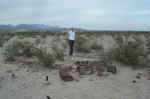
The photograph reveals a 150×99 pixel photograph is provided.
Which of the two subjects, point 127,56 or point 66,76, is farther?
point 127,56

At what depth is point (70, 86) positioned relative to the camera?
5.75 m

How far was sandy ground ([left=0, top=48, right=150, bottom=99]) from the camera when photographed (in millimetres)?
5047

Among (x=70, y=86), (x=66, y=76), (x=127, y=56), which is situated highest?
(x=127, y=56)

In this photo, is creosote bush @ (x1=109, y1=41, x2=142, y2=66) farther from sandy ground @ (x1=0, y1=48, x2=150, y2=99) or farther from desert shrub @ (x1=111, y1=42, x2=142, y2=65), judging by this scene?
sandy ground @ (x1=0, y1=48, x2=150, y2=99)

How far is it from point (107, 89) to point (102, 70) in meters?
1.82

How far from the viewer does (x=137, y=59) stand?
8.41 meters

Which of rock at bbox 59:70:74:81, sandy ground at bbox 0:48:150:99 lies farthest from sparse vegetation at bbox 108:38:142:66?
rock at bbox 59:70:74:81

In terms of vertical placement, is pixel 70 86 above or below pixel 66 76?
below

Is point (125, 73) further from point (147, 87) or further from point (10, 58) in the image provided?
point (10, 58)

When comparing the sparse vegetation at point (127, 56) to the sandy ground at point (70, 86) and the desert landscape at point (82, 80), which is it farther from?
the sandy ground at point (70, 86)

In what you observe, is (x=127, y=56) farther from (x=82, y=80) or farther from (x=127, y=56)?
(x=82, y=80)

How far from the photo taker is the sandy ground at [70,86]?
16.6 feet

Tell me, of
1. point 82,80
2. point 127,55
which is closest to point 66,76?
point 82,80

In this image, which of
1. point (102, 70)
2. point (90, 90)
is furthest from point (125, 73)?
point (90, 90)
